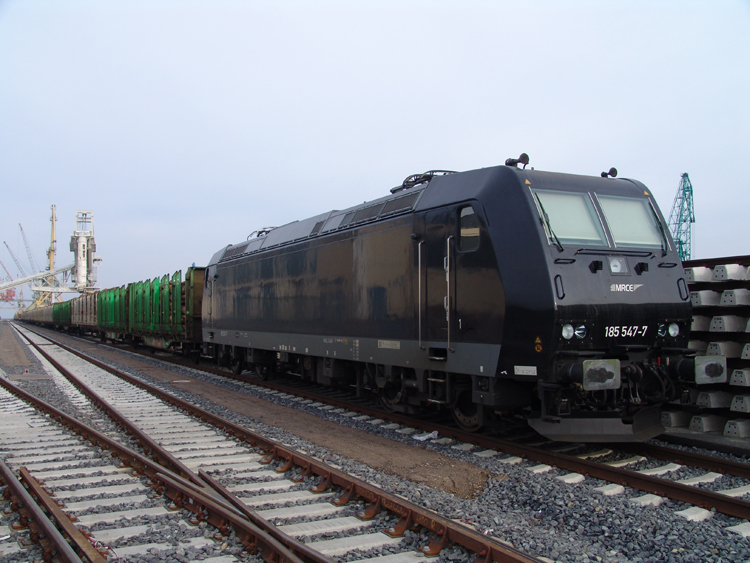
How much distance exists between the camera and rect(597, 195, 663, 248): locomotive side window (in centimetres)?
741

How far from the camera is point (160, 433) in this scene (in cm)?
882

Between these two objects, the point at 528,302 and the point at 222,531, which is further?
the point at 528,302

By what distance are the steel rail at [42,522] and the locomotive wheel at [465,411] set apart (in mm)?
4957

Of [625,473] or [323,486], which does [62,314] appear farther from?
[625,473]

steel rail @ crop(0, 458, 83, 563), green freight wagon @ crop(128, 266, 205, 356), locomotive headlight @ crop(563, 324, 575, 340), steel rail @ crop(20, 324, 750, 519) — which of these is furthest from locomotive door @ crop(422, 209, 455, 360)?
green freight wagon @ crop(128, 266, 205, 356)

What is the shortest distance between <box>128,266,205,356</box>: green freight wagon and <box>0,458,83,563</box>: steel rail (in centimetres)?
1589

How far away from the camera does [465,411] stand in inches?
328

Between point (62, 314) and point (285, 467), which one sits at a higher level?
point (62, 314)

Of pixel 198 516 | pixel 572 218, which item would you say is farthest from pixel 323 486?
pixel 572 218

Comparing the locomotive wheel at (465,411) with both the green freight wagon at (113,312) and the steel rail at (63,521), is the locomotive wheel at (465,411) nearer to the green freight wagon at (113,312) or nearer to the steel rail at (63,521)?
the steel rail at (63,521)

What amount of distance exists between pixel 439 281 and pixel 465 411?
6.19ft

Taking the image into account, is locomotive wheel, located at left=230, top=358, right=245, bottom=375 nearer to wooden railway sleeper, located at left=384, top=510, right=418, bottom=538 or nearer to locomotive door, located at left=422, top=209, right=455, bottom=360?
locomotive door, located at left=422, top=209, right=455, bottom=360

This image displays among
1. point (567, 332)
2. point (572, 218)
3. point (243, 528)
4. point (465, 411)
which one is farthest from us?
point (465, 411)

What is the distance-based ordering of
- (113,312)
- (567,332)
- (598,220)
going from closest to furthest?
(567,332)
(598,220)
(113,312)
